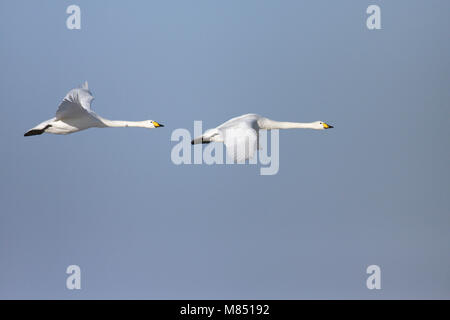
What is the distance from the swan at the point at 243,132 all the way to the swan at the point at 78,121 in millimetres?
1688

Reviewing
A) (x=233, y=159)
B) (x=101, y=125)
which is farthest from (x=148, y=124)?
(x=233, y=159)

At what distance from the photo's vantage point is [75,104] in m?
22.4

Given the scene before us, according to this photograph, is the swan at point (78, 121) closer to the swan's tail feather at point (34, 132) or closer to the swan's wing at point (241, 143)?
the swan's tail feather at point (34, 132)

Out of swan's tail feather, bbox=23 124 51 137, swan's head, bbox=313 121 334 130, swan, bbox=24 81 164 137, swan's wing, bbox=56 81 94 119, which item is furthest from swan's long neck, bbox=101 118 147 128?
swan's head, bbox=313 121 334 130

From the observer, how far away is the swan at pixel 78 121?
890 inches

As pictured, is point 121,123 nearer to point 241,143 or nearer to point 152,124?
point 152,124

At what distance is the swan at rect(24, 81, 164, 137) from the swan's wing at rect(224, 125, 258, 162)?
10.6ft

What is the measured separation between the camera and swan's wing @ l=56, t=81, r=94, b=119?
22094 millimetres

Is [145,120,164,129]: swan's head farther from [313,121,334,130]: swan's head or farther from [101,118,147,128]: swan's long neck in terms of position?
[313,121,334,130]: swan's head

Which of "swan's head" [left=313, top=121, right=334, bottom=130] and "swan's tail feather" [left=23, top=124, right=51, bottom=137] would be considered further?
"swan's head" [left=313, top=121, right=334, bottom=130]

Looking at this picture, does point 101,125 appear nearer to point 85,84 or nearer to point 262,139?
point 85,84

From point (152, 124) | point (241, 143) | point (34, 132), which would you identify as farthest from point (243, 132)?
point (34, 132)

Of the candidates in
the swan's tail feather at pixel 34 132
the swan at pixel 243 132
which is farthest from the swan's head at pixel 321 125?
the swan's tail feather at pixel 34 132

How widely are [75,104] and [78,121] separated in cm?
112
